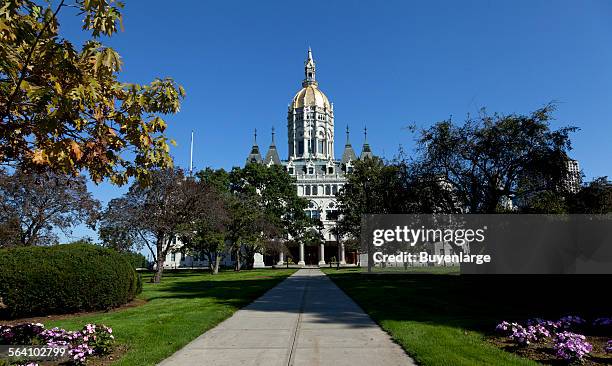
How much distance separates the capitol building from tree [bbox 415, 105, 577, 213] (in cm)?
6686

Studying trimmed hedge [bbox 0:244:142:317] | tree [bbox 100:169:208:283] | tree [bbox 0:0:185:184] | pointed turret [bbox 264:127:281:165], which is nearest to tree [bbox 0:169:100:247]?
tree [bbox 100:169:208:283]

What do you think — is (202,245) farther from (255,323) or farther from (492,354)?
(492,354)

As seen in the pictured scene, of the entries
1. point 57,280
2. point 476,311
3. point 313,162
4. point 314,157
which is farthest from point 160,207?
point 314,157

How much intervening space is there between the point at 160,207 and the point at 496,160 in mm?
21560

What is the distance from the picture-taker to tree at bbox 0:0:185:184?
16.5ft

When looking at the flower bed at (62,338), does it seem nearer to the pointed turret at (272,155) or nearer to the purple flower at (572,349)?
the purple flower at (572,349)

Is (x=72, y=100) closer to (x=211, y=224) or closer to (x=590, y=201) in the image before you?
(x=590, y=201)

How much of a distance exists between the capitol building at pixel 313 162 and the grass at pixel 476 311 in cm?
7590

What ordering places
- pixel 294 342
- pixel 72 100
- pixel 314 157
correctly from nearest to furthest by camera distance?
pixel 72 100 < pixel 294 342 < pixel 314 157

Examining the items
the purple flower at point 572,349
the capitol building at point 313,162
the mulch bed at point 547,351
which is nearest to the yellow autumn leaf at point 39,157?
the mulch bed at point 547,351

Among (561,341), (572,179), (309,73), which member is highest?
(309,73)

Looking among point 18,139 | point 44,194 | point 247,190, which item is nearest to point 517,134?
point 18,139

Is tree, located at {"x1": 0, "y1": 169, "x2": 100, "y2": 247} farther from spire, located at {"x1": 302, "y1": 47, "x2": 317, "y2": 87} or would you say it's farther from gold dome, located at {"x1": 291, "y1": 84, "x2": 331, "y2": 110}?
spire, located at {"x1": 302, "y1": 47, "x2": 317, "y2": 87}

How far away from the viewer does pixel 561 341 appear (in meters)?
8.30
